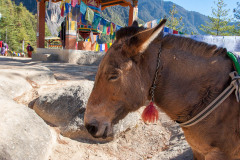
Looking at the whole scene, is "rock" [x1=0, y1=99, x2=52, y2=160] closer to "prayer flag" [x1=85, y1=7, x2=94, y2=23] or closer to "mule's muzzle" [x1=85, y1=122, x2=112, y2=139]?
"mule's muzzle" [x1=85, y1=122, x2=112, y2=139]

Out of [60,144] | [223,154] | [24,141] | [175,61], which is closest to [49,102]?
[60,144]

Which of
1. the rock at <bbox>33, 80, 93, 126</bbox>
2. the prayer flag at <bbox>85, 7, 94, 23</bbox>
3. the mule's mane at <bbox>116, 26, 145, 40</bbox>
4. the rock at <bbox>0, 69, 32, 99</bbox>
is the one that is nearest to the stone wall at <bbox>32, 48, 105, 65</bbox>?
the prayer flag at <bbox>85, 7, 94, 23</bbox>

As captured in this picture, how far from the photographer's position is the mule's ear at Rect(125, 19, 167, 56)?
4.50 feet

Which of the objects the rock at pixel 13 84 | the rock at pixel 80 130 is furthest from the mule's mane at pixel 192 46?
the rock at pixel 13 84

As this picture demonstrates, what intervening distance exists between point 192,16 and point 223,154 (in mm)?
221092

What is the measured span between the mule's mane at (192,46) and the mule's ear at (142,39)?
25cm

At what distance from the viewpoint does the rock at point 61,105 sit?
148 inches

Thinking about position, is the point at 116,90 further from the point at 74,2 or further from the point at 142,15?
the point at 142,15

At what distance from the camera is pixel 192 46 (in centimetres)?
163

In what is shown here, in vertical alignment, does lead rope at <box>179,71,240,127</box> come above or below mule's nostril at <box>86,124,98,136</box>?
above

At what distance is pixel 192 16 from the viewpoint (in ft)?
641

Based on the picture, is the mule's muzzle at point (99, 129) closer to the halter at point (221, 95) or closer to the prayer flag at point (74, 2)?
the halter at point (221, 95)

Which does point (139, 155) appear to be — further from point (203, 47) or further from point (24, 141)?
point (203, 47)

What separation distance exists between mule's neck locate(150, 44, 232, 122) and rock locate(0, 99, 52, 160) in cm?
192
